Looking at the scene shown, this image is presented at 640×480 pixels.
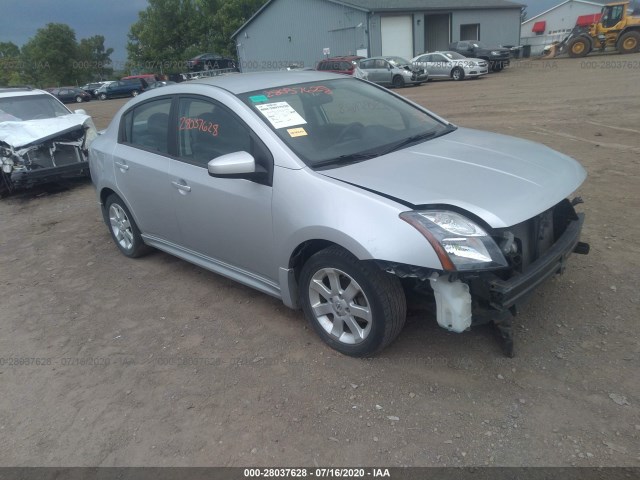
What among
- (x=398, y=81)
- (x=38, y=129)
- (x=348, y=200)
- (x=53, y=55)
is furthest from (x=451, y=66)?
(x=53, y=55)

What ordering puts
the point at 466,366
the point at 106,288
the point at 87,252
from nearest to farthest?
1. the point at 466,366
2. the point at 106,288
3. the point at 87,252

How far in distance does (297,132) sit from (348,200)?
82 centimetres

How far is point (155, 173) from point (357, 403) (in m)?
2.61

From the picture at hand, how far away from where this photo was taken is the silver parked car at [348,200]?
279 centimetres

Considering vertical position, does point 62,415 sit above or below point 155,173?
below

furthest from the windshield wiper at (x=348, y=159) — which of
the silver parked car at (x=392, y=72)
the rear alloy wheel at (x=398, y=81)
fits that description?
the rear alloy wheel at (x=398, y=81)

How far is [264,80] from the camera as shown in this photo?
411cm

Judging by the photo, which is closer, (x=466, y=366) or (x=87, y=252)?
(x=466, y=366)

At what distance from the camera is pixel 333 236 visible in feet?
9.93

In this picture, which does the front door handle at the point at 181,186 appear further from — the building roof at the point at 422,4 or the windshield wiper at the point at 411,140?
the building roof at the point at 422,4

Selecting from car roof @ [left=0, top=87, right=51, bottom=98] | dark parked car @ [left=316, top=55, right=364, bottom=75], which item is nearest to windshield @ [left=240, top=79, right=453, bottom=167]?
car roof @ [left=0, top=87, right=51, bottom=98]

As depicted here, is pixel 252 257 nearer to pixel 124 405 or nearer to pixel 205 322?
pixel 205 322

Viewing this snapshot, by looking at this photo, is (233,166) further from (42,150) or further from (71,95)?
(71,95)

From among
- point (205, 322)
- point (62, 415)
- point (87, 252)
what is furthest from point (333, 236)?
point (87, 252)
